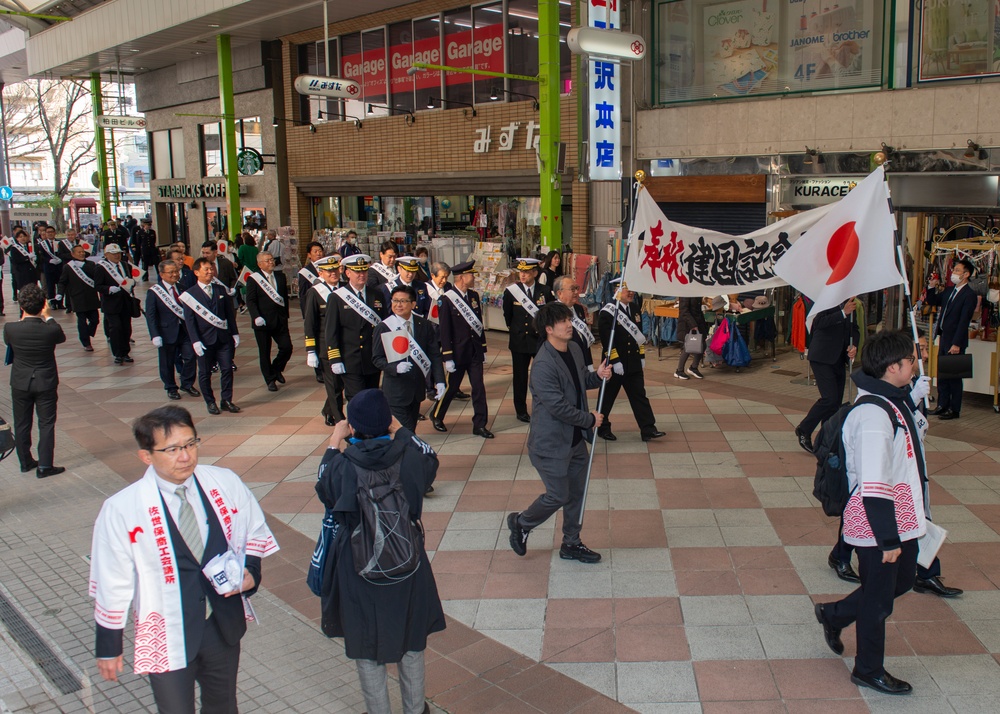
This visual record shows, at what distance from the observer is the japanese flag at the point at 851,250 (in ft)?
20.2

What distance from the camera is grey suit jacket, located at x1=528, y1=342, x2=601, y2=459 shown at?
233 inches

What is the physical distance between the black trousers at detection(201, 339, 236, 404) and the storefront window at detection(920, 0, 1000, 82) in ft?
31.3

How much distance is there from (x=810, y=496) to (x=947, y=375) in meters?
2.65

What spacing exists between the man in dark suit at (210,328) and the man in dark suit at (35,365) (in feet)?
7.48

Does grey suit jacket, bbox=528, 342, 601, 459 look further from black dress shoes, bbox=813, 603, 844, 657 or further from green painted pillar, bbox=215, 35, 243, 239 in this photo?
green painted pillar, bbox=215, 35, 243, 239

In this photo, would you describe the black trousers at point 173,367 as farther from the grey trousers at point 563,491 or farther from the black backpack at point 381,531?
the black backpack at point 381,531

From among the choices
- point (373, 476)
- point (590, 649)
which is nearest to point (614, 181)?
point (590, 649)

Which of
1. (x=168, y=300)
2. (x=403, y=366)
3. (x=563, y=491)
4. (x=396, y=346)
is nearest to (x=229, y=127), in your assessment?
(x=168, y=300)

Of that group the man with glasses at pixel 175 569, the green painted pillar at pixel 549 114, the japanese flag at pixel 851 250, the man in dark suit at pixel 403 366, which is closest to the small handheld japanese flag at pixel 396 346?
the man in dark suit at pixel 403 366

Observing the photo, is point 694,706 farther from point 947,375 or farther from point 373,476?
point 947,375

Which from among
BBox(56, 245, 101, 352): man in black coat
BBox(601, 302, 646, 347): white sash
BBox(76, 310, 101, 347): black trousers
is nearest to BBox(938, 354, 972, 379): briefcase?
BBox(601, 302, 646, 347): white sash

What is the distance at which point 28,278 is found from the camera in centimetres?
1978

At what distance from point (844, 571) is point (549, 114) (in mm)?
9434

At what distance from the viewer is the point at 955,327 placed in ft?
32.1
